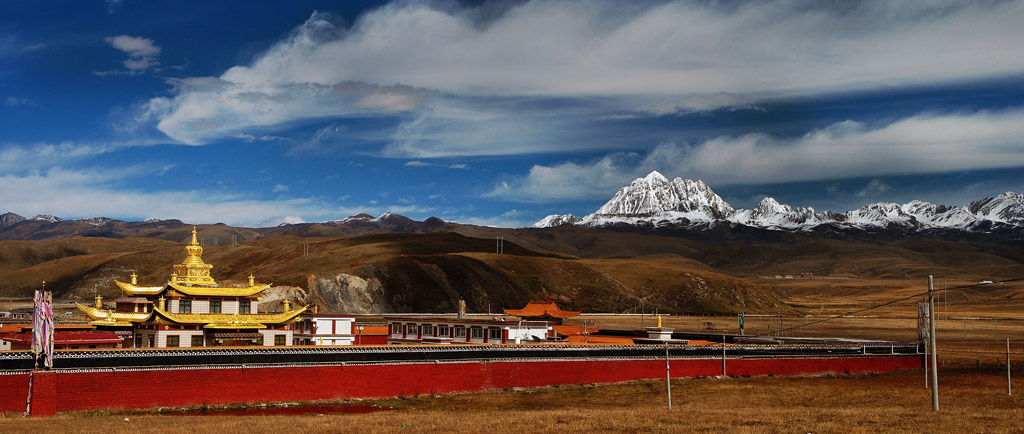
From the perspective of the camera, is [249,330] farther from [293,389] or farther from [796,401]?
[796,401]

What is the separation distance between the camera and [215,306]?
2434 inches

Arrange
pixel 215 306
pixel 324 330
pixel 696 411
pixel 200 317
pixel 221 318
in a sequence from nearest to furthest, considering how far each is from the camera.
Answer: pixel 696 411
pixel 200 317
pixel 221 318
pixel 215 306
pixel 324 330

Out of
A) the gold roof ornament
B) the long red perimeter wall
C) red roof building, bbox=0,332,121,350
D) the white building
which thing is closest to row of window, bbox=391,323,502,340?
the white building

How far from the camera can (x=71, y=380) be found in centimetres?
4734

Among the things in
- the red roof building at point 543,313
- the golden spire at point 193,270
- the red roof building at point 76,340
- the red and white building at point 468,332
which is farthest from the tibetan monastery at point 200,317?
the red roof building at point 543,313

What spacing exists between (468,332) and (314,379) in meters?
29.5

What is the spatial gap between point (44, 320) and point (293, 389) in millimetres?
14476

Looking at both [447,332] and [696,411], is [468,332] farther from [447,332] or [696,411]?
[696,411]

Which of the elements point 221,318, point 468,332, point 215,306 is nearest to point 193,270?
point 215,306

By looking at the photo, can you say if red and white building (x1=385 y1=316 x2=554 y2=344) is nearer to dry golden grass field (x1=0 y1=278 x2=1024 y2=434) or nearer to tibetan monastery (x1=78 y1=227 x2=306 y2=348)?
dry golden grass field (x1=0 y1=278 x2=1024 y2=434)

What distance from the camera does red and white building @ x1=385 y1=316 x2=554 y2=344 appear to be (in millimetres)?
80062

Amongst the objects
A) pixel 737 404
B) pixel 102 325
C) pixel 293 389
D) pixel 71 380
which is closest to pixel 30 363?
Result: pixel 71 380

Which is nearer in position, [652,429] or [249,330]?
[652,429]

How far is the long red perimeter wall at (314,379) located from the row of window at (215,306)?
33.5 feet
